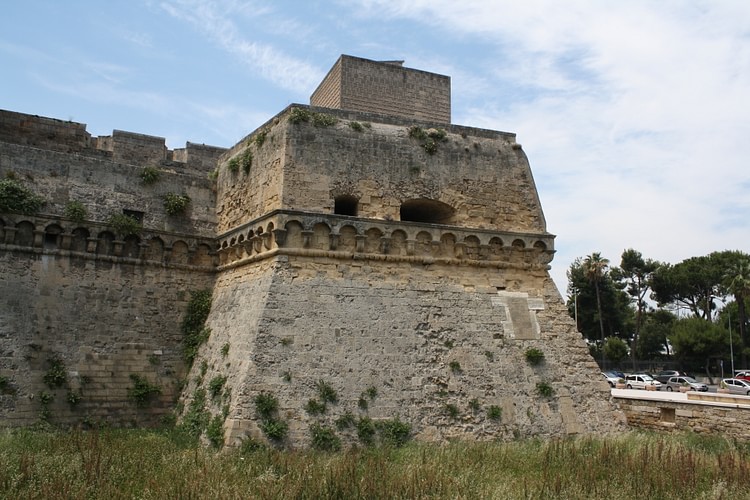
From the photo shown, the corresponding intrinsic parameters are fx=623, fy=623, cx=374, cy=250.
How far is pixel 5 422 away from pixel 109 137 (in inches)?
286

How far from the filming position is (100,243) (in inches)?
527

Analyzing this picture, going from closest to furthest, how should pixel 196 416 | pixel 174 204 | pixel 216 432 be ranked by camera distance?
pixel 216 432, pixel 196 416, pixel 174 204

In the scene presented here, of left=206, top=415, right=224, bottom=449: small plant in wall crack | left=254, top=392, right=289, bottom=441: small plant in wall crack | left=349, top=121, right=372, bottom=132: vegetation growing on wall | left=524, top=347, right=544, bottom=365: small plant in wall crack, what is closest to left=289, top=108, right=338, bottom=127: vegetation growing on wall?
left=349, top=121, right=372, bottom=132: vegetation growing on wall

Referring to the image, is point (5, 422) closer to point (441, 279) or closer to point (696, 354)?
point (441, 279)

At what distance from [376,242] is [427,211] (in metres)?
2.08

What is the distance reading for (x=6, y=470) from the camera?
320 inches

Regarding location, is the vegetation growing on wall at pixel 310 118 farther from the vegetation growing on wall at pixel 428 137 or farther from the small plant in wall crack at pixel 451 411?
the small plant in wall crack at pixel 451 411

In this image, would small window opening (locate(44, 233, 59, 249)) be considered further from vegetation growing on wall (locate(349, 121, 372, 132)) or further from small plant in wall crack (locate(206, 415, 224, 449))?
vegetation growing on wall (locate(349, 121, 372, 132))

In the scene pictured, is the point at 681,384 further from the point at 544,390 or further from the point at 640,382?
the point at 544,390

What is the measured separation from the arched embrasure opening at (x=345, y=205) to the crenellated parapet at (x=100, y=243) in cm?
328

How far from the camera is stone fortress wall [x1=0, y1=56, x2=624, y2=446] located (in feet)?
38.3

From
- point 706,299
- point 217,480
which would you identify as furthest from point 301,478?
point 706,299

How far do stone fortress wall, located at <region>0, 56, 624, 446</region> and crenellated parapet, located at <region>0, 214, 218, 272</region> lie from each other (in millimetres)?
30

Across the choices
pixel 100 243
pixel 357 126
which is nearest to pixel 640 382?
pixel 357 126
